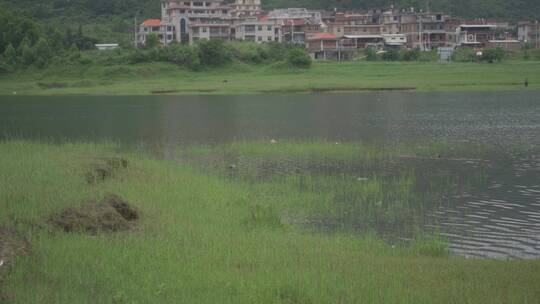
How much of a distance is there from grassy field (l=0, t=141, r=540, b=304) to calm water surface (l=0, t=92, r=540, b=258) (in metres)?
2.65

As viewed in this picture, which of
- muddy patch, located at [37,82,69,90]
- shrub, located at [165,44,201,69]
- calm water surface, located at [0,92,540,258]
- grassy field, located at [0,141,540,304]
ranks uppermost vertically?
shrub, located at [165,44,201,69]

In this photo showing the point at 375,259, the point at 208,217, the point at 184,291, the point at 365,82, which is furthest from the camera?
the point at 365,82

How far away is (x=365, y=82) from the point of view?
71625mm

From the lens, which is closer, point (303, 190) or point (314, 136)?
point (303, 190)

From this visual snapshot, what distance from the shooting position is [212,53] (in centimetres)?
8662

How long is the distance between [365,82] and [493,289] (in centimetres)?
6150

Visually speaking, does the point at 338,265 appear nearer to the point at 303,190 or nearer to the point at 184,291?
the point at 184,291

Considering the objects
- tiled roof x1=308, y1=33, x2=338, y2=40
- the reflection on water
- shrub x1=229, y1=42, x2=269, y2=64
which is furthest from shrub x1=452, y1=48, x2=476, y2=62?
the reflection on water

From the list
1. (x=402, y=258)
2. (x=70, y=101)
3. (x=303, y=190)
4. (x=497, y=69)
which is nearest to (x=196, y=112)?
(x=70, y=101)

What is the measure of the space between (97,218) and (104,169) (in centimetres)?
645

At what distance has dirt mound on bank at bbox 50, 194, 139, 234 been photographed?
14.3 metres

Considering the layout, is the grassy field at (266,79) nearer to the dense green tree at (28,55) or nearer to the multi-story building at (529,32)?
the dense green tree at (28,55)

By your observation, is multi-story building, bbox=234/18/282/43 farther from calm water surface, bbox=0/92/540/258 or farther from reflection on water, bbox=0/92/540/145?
reflection on water, bbox=0/92/540/145

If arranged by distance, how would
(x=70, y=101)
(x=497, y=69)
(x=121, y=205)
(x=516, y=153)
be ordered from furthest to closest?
(x=497, y=69)
(x=70, y=101)
(x=516, y=153)
(x=121, y=205)
